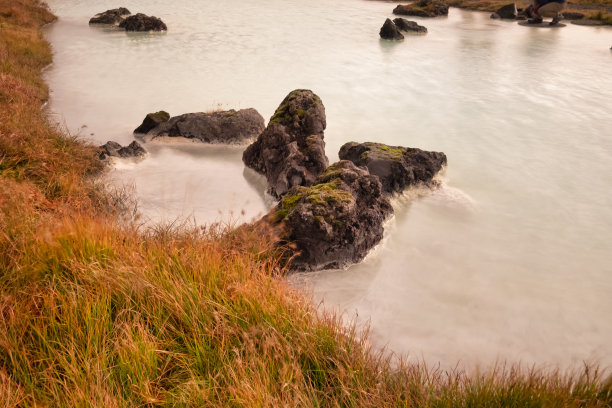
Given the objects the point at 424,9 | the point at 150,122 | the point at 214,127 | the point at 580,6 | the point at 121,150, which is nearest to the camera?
the point at 121,150

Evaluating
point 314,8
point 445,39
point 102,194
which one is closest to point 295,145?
point 102,194

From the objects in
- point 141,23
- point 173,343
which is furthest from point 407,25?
point 173,343

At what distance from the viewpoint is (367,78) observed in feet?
74.9

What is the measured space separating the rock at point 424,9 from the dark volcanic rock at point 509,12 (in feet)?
16.4

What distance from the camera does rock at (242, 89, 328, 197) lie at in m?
10.4

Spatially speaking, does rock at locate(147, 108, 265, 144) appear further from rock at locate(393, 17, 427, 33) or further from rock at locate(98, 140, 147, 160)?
rock at locate(393, 17, 427, 33)

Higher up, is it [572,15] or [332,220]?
[572,15]

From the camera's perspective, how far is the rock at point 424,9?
4400 cm

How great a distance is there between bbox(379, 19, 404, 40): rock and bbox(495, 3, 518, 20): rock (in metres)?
17.3

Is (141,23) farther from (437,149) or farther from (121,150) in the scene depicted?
(437,149)

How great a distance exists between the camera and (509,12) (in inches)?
1708

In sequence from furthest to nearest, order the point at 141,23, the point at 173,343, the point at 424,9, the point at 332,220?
the point at 424,9 → the point at 141,23 → the point at 332,220 → the point at 173,343

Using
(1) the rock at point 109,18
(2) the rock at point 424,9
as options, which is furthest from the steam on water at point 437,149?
(2) the rock at point 424,9

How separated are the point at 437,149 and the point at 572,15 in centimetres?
3770
